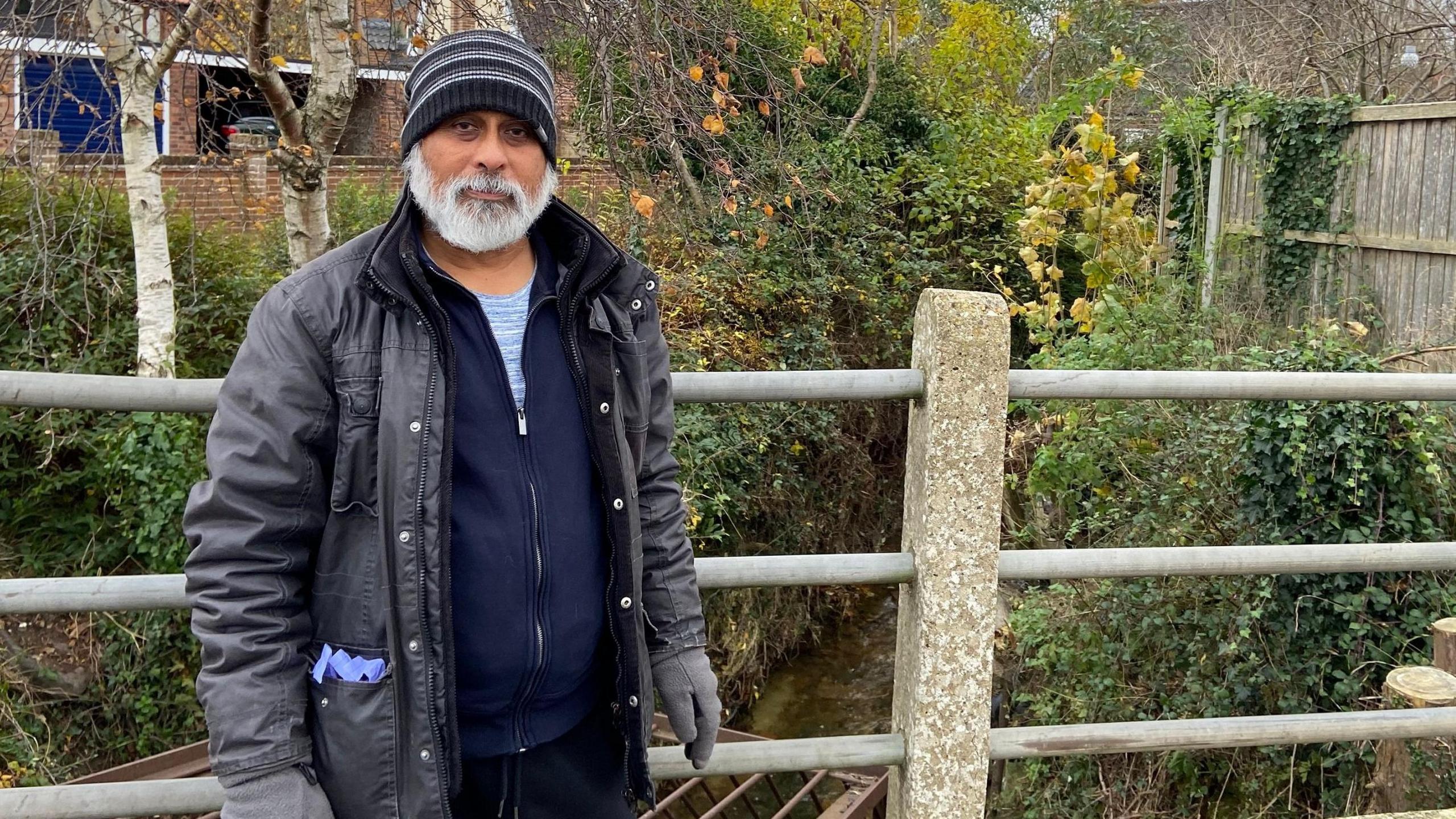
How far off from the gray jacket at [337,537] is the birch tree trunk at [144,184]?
449 cm

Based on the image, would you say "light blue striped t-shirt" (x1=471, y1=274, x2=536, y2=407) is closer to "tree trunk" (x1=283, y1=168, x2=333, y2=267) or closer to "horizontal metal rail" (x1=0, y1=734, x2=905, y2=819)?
"horizontal metal rail" (x1=0, y1=734, x2=905, y2=819)

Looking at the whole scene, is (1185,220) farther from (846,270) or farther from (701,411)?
(701,411)

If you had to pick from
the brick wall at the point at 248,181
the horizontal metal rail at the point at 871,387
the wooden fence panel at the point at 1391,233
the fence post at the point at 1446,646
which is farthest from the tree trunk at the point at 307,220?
the wooden fence panel at the point at 1391,233

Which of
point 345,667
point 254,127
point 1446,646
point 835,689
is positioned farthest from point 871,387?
point 254,127

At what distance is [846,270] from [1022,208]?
2215mm

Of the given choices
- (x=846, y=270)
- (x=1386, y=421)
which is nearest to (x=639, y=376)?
(x=1386, y=421)

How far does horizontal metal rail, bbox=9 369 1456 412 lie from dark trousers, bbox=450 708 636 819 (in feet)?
2.15

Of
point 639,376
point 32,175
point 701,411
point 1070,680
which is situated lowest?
point 1070,680

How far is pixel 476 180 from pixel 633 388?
43cm

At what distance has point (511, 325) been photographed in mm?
2002

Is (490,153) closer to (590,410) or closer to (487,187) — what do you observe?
(487,187)

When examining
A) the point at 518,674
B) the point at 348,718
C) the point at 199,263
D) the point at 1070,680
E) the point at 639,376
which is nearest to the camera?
the point at 348,718

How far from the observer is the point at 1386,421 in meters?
4.83

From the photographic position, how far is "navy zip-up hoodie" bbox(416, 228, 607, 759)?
6.15 ft
